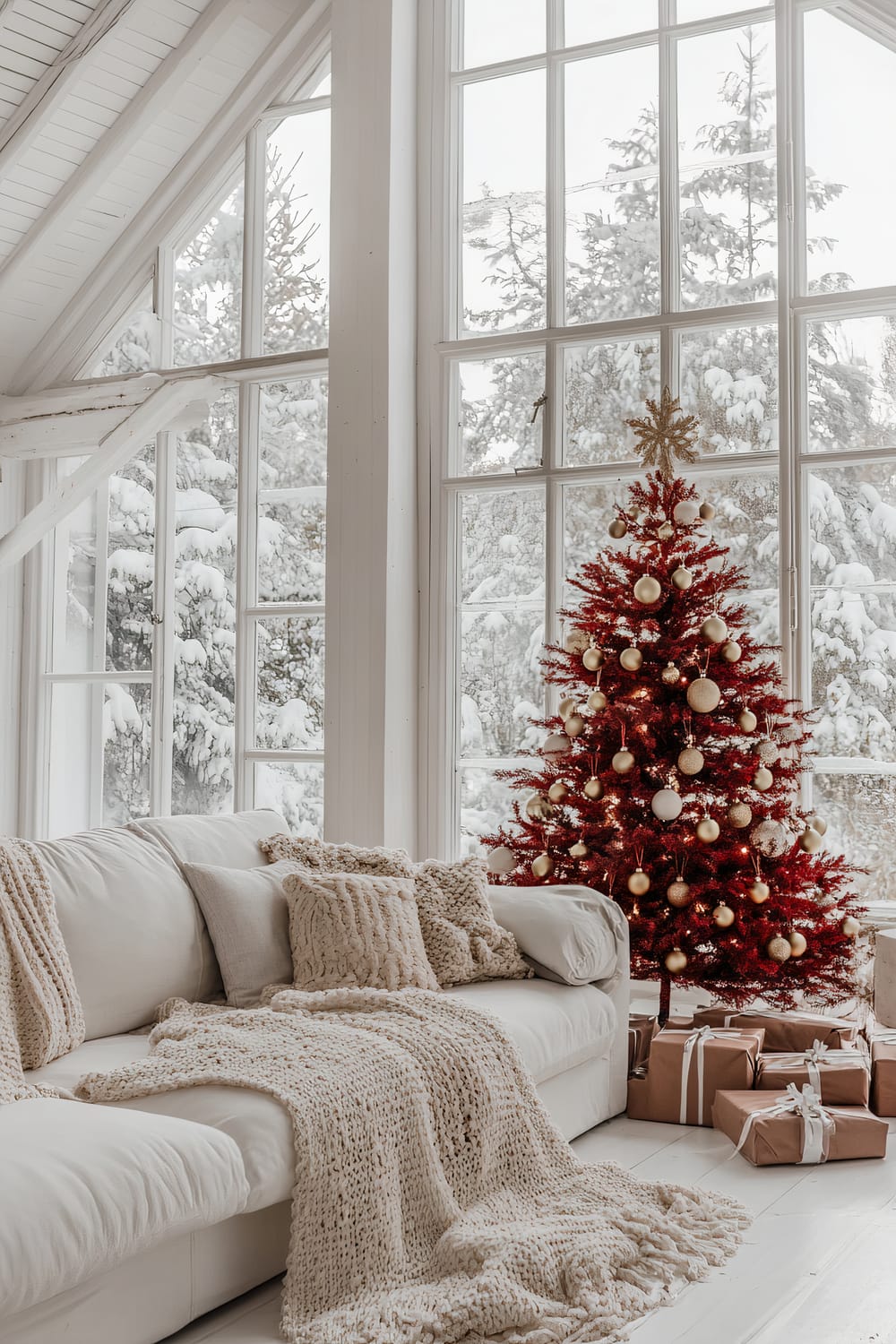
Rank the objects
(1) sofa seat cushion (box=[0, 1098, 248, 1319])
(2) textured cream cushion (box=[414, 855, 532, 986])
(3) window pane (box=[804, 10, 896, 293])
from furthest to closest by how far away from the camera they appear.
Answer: (3) window pane (box=[804, 10, 896, 293]) → (2) textured cream cushion (box=[414, 855, 532, 986]) → (1) sofa seat cushion (box=[0, 1098, 248, 1319])

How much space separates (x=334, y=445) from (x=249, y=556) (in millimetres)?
673

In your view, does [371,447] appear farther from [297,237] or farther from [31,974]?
[31,974]

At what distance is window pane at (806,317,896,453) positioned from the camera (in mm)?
4348

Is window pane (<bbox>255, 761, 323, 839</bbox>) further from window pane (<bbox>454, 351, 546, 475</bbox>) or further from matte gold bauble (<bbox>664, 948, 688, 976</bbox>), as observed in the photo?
matte gold bauble (<bbox>664, 948, 688, 976</bbox>)

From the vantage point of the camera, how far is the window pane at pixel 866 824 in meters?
4.28

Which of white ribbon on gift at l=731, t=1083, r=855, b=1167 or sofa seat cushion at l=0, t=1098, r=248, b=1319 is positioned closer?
sofa seat cushion at l=0, t=1098, r=248, b=1319

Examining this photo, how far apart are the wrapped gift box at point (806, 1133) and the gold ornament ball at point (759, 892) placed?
0.71m

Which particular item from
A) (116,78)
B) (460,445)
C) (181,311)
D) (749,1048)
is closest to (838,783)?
(749,1048)

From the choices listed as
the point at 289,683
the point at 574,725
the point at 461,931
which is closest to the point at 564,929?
the point at 461,931

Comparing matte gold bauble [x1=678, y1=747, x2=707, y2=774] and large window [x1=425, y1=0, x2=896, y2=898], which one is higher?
large window [x1=425, y1=0, x2=896, y2=898]

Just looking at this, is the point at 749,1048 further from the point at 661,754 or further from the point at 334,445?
the point at 334,445

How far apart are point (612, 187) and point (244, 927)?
314 cm

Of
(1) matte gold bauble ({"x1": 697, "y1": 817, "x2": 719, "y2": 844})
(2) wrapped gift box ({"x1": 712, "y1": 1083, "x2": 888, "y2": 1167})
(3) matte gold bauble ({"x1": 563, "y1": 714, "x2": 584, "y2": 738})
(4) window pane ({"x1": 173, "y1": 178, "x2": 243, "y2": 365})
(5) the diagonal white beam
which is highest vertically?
(4) window pane ({"x1": 173, "y1": 178, "x2": 243, "y2": 365})

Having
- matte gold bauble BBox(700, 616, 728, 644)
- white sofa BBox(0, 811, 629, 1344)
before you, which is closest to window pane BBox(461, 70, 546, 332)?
matte gold bauble BBox(700, 616, 728, 644)
